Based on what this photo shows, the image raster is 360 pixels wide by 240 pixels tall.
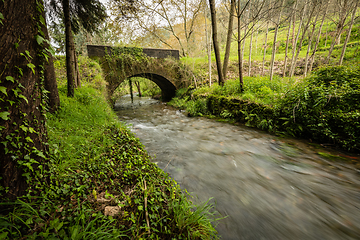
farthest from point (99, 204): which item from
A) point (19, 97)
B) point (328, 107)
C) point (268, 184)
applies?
point (328, 107)

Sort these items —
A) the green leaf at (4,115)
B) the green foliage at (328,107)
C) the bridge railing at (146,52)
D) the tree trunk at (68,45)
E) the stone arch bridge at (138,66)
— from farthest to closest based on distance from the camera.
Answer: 1. the stone arch bridge at (138,66)
2. the bridge railing at (146,52)
3. the tree trunk at (68,45)
4. the green foliage at (328,107)
5. the green leaf at (4,115)

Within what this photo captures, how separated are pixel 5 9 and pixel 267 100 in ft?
22.9

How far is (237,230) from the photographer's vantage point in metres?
2.08

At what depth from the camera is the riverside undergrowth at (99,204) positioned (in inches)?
56.1

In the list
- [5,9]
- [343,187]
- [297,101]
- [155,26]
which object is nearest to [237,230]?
[343,187]

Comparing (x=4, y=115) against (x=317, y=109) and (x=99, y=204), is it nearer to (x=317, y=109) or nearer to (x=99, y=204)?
(x=99, y=204)

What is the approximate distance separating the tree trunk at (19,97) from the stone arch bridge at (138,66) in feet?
31.3

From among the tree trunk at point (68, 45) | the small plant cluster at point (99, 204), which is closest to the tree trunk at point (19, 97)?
the small plant cluster at point (99, 204)

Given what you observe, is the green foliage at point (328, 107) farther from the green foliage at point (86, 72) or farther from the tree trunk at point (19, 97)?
the green foliage at point (86, 72)

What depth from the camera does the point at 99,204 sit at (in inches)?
72.4

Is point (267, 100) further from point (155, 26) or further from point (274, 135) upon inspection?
point (155, 26)

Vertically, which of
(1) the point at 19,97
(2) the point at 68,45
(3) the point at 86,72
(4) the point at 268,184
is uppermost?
(2) the point at 68,45

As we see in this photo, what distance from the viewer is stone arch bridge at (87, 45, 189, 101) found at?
10.2 metres

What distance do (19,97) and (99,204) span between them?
4.75ft
